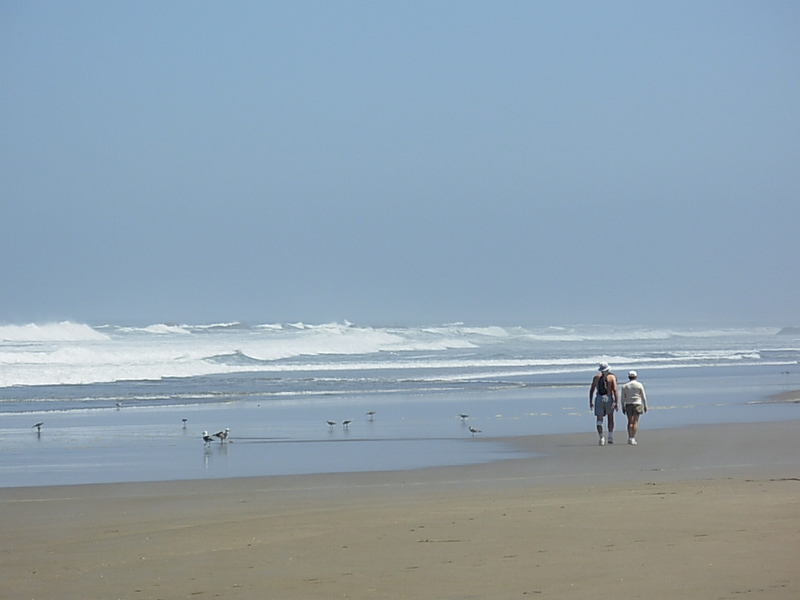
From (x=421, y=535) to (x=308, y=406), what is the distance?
51.6 ft

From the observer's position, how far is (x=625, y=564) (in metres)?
6.35

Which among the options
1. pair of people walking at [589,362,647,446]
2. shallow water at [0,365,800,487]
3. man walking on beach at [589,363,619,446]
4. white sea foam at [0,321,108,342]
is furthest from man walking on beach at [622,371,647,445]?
white sea foam at [0,321,108,342]

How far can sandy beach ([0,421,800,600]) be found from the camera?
6.07 m

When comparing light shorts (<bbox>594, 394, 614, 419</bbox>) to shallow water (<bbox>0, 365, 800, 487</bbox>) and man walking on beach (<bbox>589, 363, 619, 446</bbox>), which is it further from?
shallow water (<bbox>0, 365, 800, 487</bbox>)

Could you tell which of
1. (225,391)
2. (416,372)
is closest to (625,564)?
(225,391)

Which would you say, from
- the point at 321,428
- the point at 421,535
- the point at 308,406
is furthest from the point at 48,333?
the point at 421,535

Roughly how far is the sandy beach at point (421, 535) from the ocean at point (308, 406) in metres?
2.04

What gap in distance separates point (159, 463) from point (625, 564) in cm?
889

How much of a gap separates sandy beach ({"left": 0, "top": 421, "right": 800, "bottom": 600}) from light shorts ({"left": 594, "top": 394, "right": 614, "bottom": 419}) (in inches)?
128

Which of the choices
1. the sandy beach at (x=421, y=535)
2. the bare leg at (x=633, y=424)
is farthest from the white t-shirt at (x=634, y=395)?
the sandy beach at (x=421, y=535)

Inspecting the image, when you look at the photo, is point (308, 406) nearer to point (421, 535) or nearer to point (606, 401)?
point (606, 401)

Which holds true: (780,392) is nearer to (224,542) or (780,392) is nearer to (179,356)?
(224,542)

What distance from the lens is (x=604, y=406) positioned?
52.0 ft

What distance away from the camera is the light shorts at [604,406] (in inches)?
623
